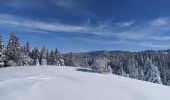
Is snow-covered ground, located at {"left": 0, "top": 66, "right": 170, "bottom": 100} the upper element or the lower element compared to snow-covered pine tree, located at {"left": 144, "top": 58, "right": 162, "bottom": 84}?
upper

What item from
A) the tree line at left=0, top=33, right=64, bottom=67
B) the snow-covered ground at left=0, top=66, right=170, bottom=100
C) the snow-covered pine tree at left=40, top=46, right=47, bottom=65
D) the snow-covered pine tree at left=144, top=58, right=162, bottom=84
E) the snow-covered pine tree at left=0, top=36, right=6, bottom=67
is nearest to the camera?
the snow-covered ground at left=0, top=66, right=170, bottom=100

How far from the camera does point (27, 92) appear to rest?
797 inches

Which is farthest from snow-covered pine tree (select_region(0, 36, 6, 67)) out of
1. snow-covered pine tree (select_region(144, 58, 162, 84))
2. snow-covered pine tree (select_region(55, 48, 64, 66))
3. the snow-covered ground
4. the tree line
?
snow-covered pine tree (select_region(144, 58, 162, 84))

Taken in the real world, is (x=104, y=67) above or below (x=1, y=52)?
below

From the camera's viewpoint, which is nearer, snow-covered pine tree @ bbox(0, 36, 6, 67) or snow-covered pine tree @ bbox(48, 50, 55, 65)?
snow-covered pine tree @ bbox(0, 36, 6, 67)

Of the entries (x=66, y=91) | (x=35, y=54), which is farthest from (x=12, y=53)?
(x=66, y=91)

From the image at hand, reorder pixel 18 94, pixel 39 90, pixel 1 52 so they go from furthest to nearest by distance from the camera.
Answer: pixel 1 52
pixel 39 90
pixel 18 94

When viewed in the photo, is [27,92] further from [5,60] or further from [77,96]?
[5,60]

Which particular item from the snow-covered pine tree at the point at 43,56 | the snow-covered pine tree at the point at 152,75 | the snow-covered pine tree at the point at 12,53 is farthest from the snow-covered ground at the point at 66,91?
the snow-covered pine tree at the point at 43,56

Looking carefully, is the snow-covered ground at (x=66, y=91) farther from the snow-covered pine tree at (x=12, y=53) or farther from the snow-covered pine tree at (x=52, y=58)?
A: the snow-covered pine tree at (x=52, y=58)

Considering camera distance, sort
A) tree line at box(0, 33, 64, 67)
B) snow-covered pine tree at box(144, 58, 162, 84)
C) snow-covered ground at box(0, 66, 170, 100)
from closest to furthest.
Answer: snow-covered ground at box(0, 66, 170, 100)
tree line at box(0, 33, 64, 67)
snow-covered pine tree at box(144, 58, 162, 84)

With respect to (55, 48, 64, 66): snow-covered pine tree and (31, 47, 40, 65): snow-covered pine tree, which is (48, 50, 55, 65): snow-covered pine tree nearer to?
(55, 48, 64, 66): snow-covered pine tree

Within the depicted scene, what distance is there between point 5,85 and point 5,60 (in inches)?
1727

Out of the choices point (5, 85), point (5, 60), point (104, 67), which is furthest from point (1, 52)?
point (5, 85)
